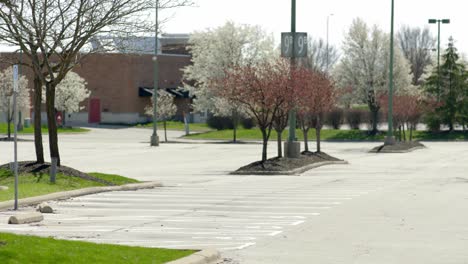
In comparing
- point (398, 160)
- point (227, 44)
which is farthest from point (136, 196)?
point (227, 44)

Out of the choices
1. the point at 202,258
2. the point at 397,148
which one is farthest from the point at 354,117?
the point at 202,258

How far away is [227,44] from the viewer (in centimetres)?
8775

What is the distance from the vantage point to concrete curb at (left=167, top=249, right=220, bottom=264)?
12594mm

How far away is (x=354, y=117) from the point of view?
87.6 meters

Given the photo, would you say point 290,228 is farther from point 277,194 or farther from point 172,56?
point 172,56

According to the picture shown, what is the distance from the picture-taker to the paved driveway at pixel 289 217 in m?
14.7

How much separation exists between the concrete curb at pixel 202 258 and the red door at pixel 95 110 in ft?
284

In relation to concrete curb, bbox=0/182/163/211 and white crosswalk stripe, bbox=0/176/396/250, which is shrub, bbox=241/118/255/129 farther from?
concrete curb, bbox=0/182/163/211

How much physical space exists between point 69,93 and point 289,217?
70659 mm

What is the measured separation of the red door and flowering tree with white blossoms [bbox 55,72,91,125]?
8359mm

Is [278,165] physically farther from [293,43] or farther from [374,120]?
[374,120]

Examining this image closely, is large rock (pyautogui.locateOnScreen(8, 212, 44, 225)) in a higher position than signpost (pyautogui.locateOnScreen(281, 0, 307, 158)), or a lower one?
lower

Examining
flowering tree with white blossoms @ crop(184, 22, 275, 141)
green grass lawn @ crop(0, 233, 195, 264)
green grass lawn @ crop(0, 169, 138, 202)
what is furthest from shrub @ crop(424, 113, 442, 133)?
green grass lawn @ crop(0, 233, 195, 264)

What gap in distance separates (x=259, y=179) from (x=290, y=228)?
15.9m
